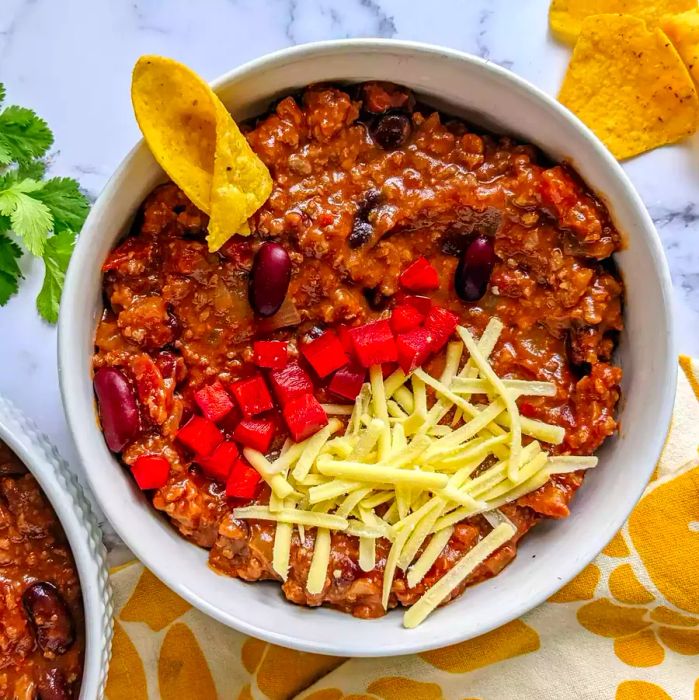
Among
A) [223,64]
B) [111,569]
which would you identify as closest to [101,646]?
[111,569]

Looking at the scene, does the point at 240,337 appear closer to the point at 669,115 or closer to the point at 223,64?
the point at 223,64

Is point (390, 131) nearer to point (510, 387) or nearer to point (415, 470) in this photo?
point (510, 387)

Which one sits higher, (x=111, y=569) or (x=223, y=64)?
(x=223, y=64)

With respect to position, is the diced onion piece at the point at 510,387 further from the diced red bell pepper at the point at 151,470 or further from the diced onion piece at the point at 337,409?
the diced red bell pepper at the point at 151,470

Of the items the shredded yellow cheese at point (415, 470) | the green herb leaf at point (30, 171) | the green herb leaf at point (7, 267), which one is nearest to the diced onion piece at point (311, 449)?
the shredded yellow cheese at point (415, 470)

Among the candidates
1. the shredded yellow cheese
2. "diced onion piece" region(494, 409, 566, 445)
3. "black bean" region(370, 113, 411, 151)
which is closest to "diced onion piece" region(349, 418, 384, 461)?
the shredded yellow cheese
